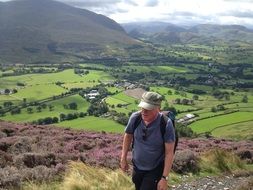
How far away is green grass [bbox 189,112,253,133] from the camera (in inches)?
2966

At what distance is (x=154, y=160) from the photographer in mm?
8211

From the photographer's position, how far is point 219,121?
271 ft

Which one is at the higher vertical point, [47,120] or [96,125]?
[96,125]

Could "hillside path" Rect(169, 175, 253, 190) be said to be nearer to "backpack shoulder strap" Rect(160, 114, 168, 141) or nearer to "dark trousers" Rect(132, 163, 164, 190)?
"dark trousers" Rect(132, 163, 164, 190)

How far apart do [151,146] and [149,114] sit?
0.63 m

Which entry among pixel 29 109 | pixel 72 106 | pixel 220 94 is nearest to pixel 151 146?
pixel 29 109

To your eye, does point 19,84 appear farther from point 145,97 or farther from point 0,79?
point 145,97

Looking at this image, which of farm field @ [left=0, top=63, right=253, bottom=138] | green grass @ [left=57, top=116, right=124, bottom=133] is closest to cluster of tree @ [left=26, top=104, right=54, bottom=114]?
farm field @ [left=0, top=63, right=253, bottom=138]

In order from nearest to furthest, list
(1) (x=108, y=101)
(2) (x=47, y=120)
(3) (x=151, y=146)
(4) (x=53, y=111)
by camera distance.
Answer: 1. (3) (x=151, y=146)
2. (2) (x=47, y=120)
3. (4) (x=53, y=111)
4. (1) (x=108, y=101)

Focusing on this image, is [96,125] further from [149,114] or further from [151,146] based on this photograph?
[149,114]

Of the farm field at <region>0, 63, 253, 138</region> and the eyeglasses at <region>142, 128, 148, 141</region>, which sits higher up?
the eyeglasses at <region>142, 128, 148, 141</region>

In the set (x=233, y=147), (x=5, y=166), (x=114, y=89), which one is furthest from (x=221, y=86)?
(x=5, y=166)

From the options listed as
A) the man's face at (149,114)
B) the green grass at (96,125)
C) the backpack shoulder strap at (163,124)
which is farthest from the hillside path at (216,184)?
the green grass at (96,125)

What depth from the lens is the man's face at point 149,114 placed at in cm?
804
